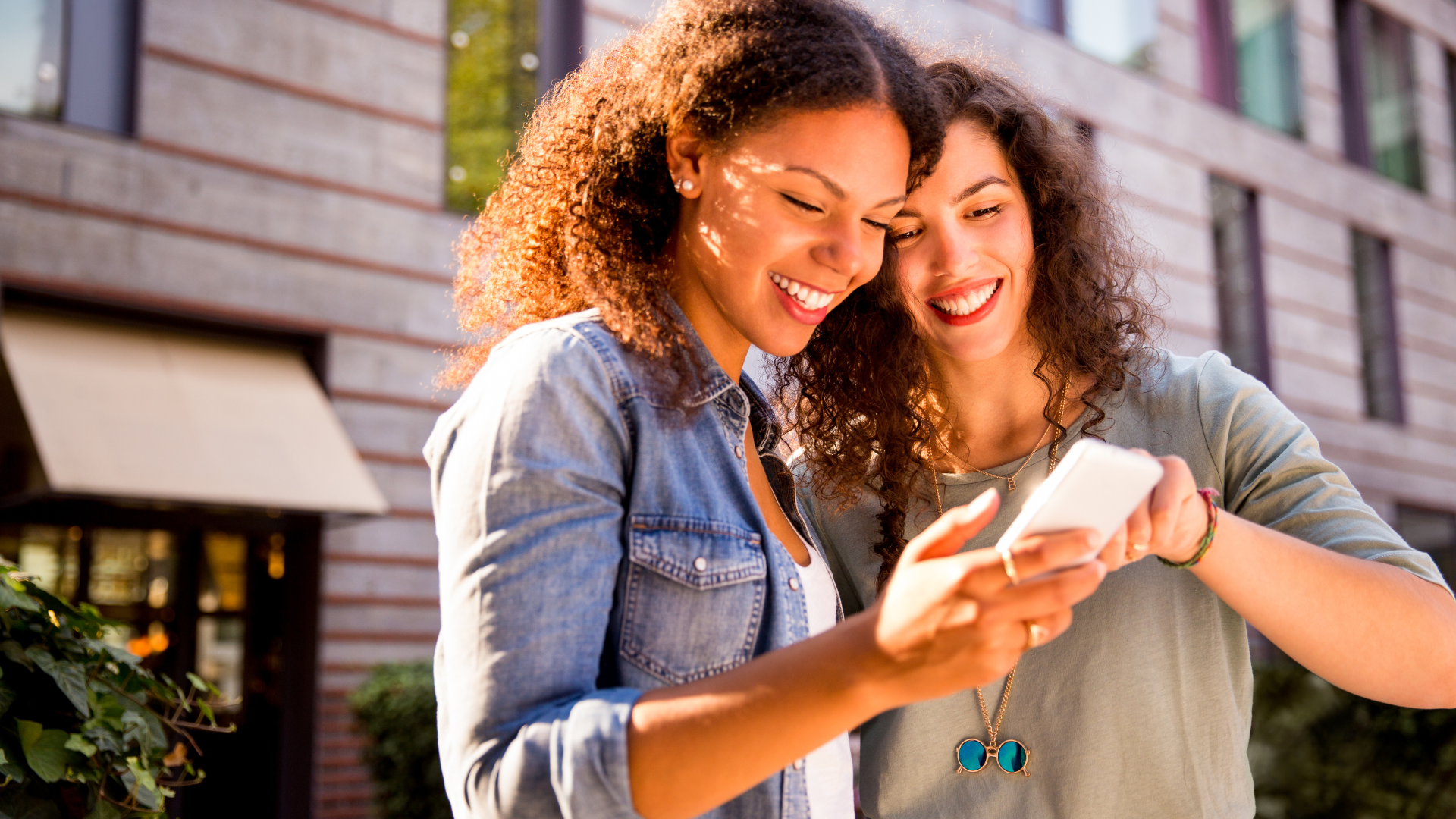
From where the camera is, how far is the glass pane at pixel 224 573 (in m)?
8.08

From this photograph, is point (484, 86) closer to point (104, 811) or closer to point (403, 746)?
point (403, 746)

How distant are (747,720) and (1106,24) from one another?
13.3m

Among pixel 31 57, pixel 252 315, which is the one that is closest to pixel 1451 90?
pixel 252 315

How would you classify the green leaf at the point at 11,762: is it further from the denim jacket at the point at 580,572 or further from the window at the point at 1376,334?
the window at the point at 1376,334

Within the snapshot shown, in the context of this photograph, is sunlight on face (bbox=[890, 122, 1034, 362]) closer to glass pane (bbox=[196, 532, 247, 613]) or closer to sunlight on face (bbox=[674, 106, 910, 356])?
sunlight on face (bbox=[674, 106, 910, 356])

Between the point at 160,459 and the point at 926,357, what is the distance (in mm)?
5583

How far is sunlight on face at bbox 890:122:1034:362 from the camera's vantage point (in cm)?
238

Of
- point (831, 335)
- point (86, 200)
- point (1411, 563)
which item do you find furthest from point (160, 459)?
point (1411, 563)

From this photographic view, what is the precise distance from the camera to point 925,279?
7.91ft

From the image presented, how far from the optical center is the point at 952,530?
1.11 metres

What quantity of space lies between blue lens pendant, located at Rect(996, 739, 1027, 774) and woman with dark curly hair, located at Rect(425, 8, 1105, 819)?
0.53 metres

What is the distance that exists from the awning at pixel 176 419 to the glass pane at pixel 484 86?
2121 millimetres

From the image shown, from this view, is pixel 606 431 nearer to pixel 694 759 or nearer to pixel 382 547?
pixel 694 759

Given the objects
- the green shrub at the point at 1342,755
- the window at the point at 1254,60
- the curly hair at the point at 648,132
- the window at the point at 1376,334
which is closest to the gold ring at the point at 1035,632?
the curly hair at the point at 648,132
